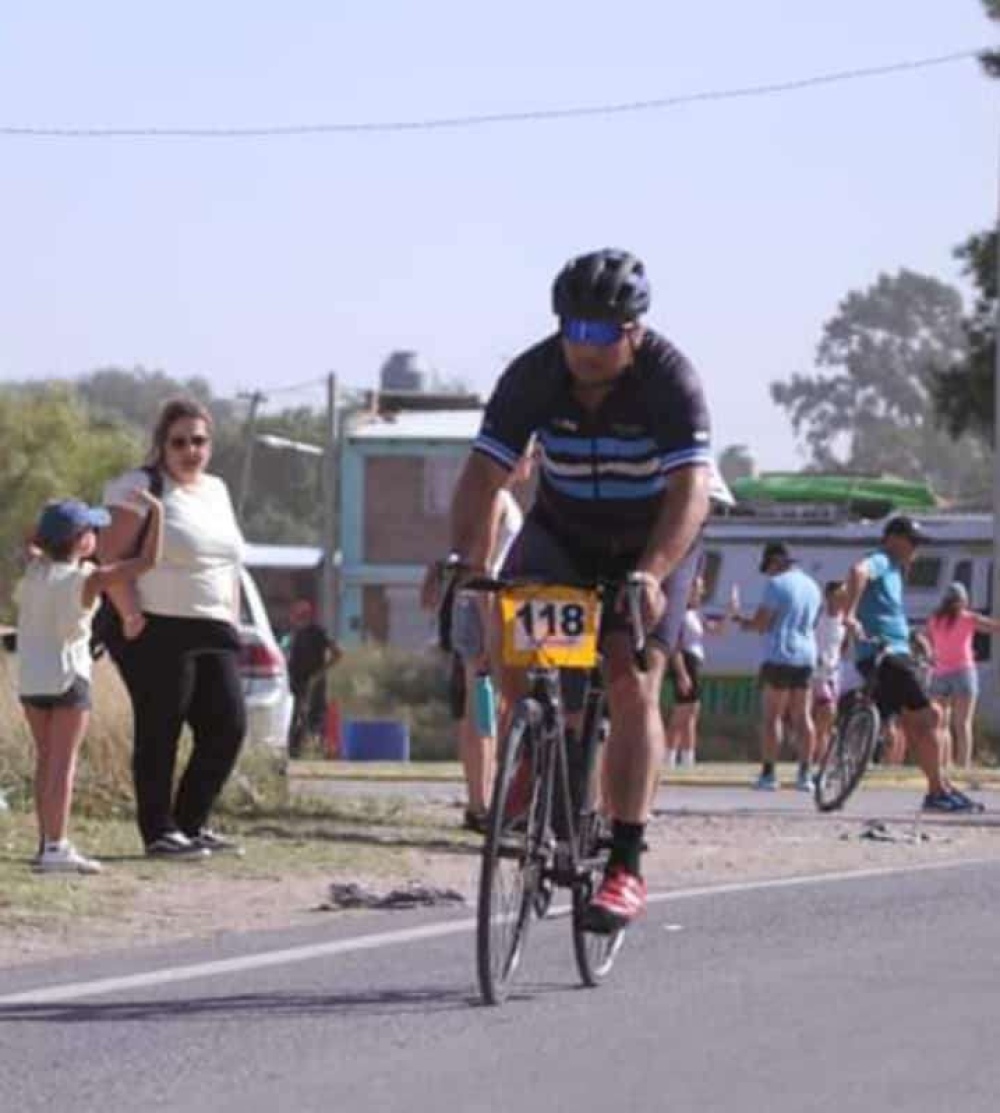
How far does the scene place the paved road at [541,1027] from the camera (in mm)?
7859

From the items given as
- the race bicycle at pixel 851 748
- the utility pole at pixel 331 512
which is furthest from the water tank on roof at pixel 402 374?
the race bicycle at pixel 851 748

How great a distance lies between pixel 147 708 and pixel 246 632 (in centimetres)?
741

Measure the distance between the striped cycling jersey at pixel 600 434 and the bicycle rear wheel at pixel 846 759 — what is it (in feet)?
29.0

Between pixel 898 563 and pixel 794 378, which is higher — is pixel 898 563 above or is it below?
below

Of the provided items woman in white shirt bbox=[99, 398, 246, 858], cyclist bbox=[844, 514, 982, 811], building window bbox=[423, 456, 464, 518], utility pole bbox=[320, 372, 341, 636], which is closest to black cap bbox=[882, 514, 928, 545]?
cyclist bbox=[844, 514, 982, 811]

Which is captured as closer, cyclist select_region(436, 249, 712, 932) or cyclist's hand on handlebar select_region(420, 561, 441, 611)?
cyclist select_region(436, 249, 712, 932)

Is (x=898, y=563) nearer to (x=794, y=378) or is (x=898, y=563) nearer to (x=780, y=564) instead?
(x=780, y=564)

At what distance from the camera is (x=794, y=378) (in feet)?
488

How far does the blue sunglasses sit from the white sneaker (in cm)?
372

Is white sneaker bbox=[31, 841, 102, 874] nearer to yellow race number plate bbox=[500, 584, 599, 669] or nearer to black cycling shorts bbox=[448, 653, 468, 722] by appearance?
black cycling shorts bbox=[448, 653, 468, 722]

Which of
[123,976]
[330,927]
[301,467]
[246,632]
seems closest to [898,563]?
[246,632]

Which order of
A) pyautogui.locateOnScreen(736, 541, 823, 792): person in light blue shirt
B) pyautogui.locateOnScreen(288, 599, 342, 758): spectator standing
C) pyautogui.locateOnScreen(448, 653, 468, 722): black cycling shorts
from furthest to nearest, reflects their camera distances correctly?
pyautogui.locateOnScreen(288, 599, 342, 758): spectator standing, pyautogui.locateOnScreen(736, 541, 823, 792): person in light blue shirt, pyautogui.locateOnScreen(448, 653, 468, 722): black cycling shorts

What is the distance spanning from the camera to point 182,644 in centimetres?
1280

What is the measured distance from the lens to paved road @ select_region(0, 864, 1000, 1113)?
25.8 ft
